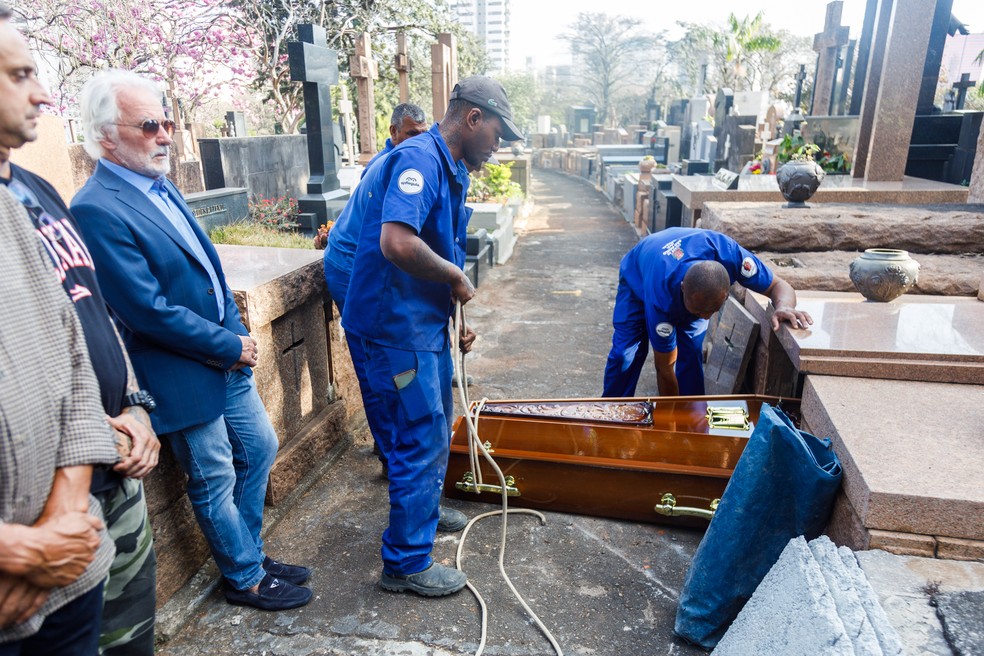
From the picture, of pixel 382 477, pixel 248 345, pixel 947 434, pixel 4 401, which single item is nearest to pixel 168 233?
pixel 248 345

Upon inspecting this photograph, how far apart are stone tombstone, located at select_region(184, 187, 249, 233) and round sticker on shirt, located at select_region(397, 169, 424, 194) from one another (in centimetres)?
508

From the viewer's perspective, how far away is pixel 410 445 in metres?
2.45

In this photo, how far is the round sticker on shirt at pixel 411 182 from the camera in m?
2.23

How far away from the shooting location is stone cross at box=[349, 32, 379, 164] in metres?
9.74

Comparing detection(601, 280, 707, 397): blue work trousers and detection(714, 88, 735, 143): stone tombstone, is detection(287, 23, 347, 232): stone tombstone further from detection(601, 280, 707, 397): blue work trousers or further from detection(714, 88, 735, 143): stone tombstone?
detection(714, 88, 735, 143): stone tombstone

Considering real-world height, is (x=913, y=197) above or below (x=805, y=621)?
above

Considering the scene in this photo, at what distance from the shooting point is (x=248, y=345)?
2.20 m

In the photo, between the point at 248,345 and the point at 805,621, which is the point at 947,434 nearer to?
the point at 805,621

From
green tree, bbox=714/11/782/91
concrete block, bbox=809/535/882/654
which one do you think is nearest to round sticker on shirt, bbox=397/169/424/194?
concrete block, bbox=809/535/882/654

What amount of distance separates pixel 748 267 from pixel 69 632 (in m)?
3.15

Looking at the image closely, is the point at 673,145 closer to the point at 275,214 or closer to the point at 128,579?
the point at 275,214

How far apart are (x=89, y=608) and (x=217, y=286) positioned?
110 centimetres

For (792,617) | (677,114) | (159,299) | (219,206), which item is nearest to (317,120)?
(219,206)

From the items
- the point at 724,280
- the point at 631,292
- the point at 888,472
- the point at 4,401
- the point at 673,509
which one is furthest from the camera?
the point at 631,292
